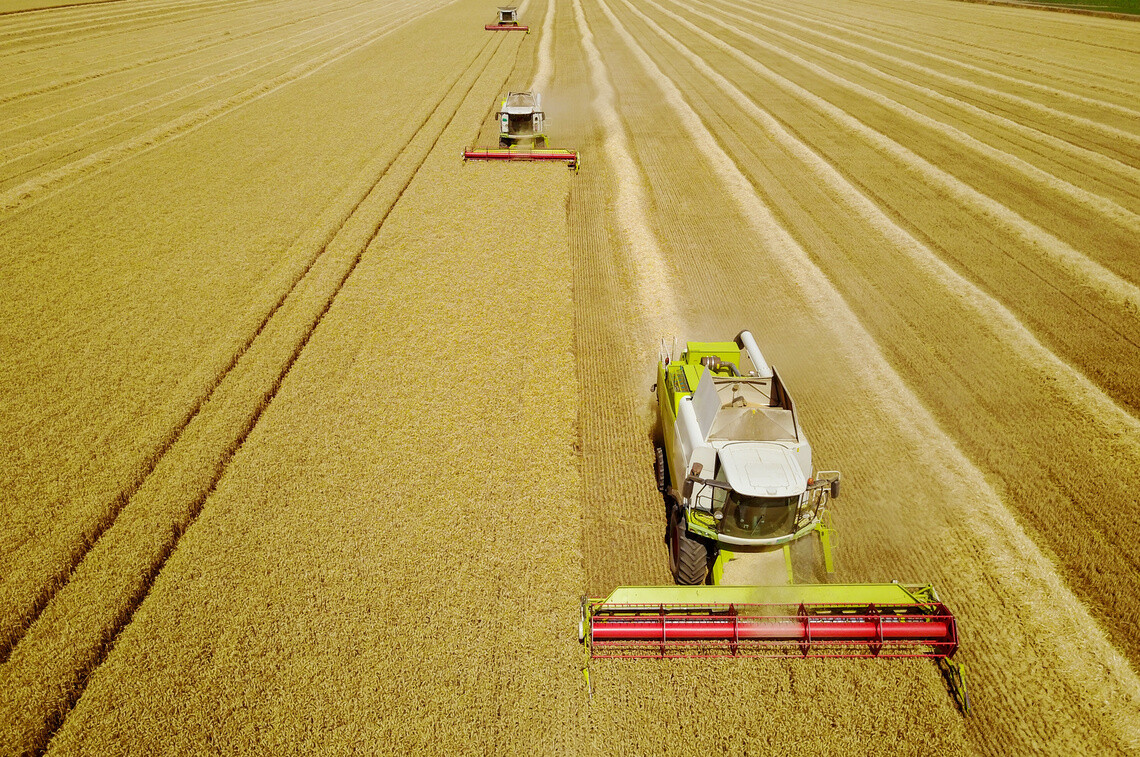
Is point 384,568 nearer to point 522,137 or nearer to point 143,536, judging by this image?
point 143,536

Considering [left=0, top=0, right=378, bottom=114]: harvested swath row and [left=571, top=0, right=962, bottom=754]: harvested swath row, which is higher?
[left=0, top=0, right=378, bottom=114]: harvested swath row

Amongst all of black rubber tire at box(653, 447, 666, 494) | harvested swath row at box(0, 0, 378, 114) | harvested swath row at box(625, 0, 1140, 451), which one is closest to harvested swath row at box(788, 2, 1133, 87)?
harvested swath row at box(625, 0, 1140, 451)

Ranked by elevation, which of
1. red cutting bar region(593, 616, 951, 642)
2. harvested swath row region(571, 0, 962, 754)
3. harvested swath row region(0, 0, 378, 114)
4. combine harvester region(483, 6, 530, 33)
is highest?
combine harvester region(483, 6, 530, 33)

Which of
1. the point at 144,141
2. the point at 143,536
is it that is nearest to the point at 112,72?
the point at 144,141

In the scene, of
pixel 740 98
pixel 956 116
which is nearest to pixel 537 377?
pixel 740 98

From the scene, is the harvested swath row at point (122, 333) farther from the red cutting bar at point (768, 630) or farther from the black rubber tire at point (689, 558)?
the black rubber tire at point (689, 558)

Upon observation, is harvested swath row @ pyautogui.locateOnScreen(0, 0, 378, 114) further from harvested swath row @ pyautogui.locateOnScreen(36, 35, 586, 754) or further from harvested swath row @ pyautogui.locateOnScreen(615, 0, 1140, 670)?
harvested swath row @ pyautogui.locateOnScreen(615, 0, 1140, 670)
